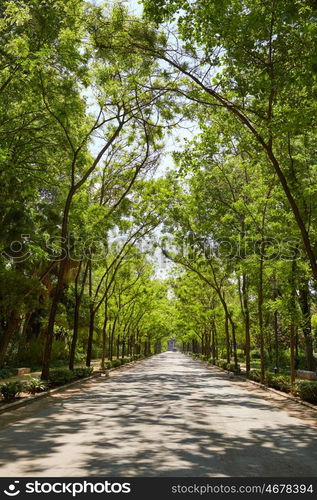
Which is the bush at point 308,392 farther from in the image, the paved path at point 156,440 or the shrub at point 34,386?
the shrub at point 34,386

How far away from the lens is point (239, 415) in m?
12.1

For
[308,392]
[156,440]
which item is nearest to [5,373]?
[308,392]

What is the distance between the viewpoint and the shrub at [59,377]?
60.3ft

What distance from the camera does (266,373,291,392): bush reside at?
18597 mm

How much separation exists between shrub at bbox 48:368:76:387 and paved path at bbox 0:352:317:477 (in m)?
4.06

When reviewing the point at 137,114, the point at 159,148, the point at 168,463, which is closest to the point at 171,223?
the point at 159,148

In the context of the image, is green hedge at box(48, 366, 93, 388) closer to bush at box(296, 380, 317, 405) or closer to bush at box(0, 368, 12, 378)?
bush at box(0, 368, 12, 378)

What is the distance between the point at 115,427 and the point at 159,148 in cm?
1562

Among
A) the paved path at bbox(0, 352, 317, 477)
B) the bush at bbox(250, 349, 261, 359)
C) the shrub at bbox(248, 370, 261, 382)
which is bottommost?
the paved path at bbox(0, 352, 317, 477)

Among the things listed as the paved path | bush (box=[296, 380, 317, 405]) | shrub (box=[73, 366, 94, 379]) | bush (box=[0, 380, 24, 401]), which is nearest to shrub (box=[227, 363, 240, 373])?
shrub (box=[73, 366, 94, 379])

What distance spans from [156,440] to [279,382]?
1290 centimetres

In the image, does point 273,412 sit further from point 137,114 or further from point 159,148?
point 159,148

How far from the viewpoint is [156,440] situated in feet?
26.8
